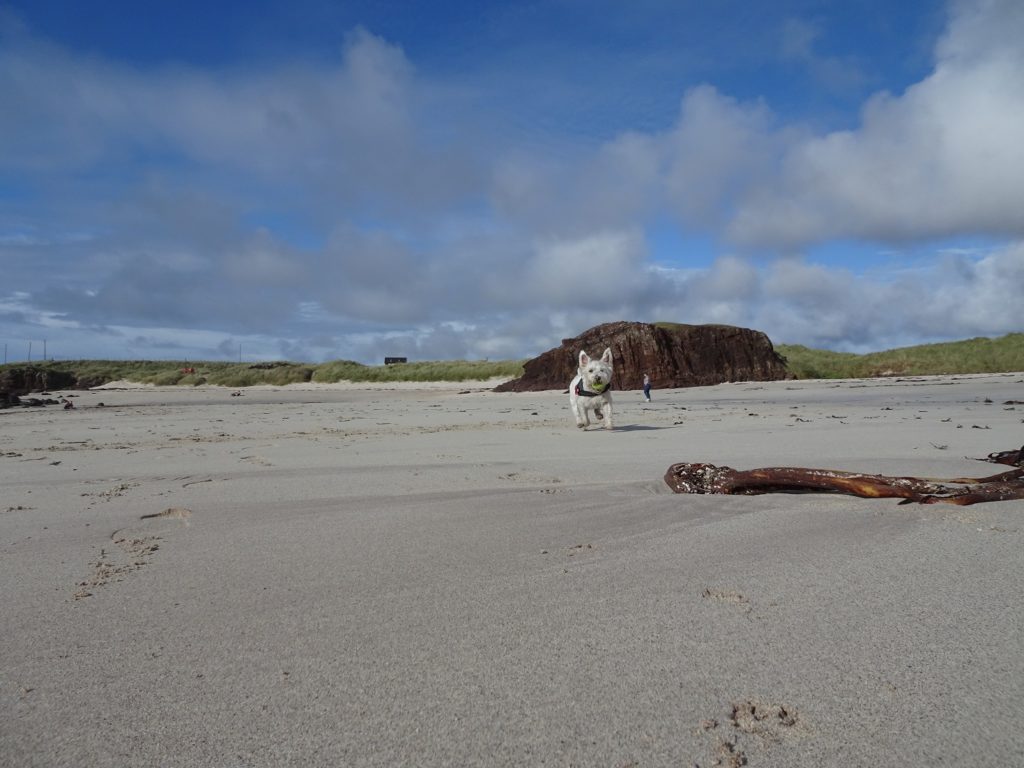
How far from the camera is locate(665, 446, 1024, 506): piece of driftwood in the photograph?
3.87 m

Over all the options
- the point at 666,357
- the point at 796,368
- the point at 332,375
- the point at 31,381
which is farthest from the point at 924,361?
the point at 31,381

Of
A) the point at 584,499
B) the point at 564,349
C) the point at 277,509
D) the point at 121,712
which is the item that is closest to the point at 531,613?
the point at 121,712

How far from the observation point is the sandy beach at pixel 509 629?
158cm

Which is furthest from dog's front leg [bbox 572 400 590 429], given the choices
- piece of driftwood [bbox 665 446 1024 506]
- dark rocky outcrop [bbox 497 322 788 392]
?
dark rocky outcrop [bbox 497 322 788 392]

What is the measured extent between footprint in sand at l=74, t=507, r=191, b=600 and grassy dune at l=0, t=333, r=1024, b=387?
103 ft

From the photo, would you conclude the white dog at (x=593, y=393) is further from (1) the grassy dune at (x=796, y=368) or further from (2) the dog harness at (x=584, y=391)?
(1) the grassy dune at (x=796, y=368)

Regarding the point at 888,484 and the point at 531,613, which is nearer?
the point at 531,613

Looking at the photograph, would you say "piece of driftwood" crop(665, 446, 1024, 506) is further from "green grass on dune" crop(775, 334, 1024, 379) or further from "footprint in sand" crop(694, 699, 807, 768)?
"green grass on dune" crop(775, 334, 1024, 379)

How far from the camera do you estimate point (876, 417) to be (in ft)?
37.8

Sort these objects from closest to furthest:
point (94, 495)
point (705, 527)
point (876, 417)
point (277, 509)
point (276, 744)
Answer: point (276, 744) → point (705, 527) → point (277, 509) → point (94, 495) → point (876, 417)

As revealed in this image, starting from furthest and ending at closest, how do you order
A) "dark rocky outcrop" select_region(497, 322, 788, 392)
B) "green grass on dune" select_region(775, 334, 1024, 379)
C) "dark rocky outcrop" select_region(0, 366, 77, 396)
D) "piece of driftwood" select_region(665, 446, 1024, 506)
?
"green grass on dune" select_region(775, 334, 1024, 379) → "dark rocky outcrop" select_region(0, 366, 77, 396) → "dark rocky outcrop" select_region(497, 322, 788, 392) → "piece of driftwood" select_region(665, 446, 1024, 506)

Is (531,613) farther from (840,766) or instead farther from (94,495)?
(94,495)

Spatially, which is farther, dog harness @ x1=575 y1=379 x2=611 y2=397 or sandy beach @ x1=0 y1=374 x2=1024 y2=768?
dog harness @ x1=575 y1=379 x2=611 y2=397

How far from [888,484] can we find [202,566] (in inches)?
155
